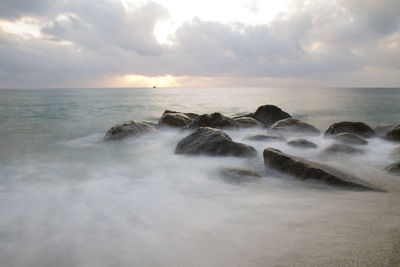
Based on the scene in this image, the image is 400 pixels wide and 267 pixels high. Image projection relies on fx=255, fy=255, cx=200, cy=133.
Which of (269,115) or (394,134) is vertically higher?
(269,115)

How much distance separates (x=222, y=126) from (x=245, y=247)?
7.20m

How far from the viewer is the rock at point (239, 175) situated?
421 centimetres

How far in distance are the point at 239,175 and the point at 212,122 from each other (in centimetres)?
497

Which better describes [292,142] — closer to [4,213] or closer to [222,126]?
[222,126]

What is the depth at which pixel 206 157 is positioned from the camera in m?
5.62

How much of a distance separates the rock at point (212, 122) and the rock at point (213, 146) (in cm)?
250

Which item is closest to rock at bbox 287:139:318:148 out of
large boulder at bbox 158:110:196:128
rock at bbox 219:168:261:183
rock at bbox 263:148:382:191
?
rock at bbox 263:148:382:191

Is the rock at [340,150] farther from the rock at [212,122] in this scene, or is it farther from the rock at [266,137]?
the rock at [212,122]

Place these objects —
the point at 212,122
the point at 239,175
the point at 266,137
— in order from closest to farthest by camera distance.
A: the point at 239,175 → the point at 266,137 → the point at 212,122

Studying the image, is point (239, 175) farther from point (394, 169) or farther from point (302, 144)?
point (302, 144)

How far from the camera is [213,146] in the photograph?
19.0ft

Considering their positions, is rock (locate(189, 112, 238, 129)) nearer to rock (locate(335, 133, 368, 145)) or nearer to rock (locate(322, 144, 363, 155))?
rock (locate(335, 133, 368, 145))

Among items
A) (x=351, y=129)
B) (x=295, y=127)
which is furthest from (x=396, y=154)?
(x=295, y=127)

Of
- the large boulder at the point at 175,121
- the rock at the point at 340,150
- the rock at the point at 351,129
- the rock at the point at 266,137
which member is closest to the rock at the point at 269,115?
the rock at the point at 351,129
